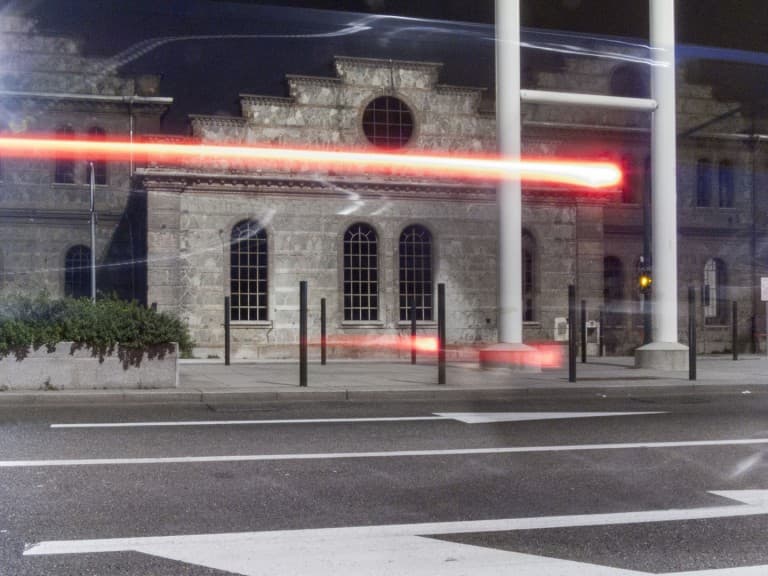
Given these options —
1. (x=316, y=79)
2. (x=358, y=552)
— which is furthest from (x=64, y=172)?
(x=358, y=552)

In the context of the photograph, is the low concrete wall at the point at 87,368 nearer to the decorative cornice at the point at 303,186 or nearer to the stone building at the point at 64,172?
the decorative cornice at the point at 303,186

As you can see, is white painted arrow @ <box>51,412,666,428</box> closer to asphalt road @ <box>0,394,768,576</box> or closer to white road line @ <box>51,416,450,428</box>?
white road line @ <box>51,416,450,428</box>

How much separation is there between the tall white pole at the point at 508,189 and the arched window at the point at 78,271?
1852 centimetres

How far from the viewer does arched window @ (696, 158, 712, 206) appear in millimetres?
38219

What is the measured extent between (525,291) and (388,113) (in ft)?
23.8

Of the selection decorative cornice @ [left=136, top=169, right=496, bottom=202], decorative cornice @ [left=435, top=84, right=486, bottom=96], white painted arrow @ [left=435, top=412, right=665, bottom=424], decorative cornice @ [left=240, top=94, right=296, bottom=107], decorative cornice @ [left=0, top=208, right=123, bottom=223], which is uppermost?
decorative cornice @ [left=435, top=84, right=486, bottom=96]

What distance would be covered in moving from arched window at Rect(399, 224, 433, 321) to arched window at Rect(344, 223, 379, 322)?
89 centimetres

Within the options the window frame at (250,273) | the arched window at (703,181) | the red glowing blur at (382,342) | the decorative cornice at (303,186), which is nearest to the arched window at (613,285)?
the arched window at (703,181)

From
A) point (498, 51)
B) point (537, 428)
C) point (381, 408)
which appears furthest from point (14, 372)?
point (498, 51)

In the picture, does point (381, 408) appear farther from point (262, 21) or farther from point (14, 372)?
point (262, 21)

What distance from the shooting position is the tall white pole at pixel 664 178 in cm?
2020

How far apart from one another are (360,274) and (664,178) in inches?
492

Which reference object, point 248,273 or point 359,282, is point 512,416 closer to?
point 248,273

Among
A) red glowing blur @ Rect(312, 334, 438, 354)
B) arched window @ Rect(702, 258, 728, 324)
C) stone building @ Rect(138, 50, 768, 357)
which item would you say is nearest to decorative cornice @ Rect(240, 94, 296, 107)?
stone building @ Rect(138, 50, 768, 357)
